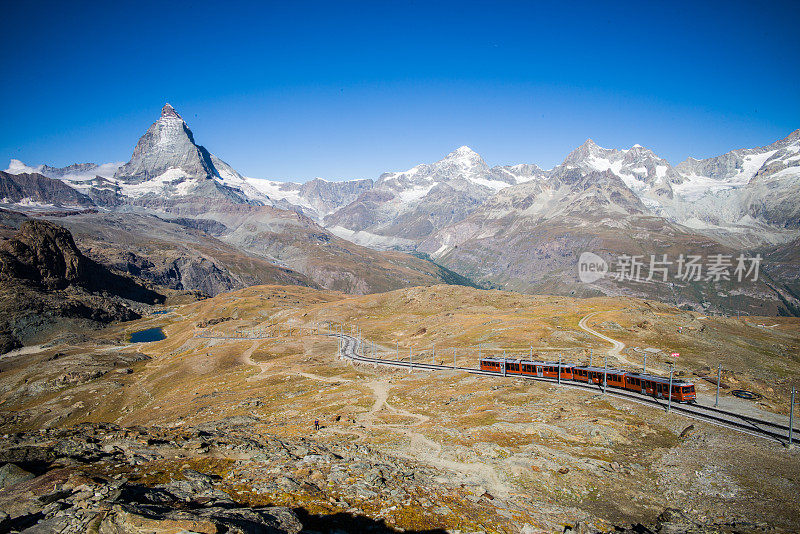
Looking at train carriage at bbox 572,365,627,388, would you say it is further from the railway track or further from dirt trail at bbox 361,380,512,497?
dirt trail at bbox 361,380,512,497

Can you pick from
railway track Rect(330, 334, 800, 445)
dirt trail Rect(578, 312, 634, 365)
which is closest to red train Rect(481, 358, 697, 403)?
railway track Rect(330, 334, 800, 445)

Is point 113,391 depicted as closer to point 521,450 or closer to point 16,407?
point 16,407

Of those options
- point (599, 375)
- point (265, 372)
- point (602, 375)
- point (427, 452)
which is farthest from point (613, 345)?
point (265, 372)

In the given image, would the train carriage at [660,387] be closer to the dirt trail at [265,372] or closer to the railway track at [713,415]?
the railway track at [713,415]

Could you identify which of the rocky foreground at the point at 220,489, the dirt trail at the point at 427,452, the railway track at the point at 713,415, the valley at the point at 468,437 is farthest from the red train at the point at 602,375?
the rocky foreground at the point at 220,489

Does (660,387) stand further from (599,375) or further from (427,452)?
(427,452)

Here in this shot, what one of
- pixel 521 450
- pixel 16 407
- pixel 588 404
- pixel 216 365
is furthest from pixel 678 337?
pixel 16 407

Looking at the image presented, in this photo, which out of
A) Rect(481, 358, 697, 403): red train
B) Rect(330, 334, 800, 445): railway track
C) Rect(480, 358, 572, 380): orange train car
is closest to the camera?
Rect(330, 334, 800, 445): railway track

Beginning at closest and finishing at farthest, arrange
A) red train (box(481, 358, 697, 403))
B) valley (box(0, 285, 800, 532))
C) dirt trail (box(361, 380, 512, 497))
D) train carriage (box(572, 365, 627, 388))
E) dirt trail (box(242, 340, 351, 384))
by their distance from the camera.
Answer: valley (box(0, 285, 800, 532)) < dirt trail (box(361, 380, 512, 497)) < red train (box(481, 358, 697, 403)) < train carriage (box(572, 365, 627, 388)) < dirt trail (box(242, 340, 351, 384))
